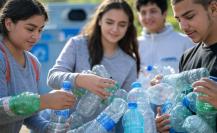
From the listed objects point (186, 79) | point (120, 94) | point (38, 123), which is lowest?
point (38, 123)

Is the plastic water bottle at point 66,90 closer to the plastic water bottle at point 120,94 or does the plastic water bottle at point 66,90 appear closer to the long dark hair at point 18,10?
the plastic water bottle at point 120,94

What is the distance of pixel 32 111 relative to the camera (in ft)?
9.11

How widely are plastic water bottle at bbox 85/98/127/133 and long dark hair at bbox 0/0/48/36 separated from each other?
2.46 feet

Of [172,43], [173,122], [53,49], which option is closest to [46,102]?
[173,122]

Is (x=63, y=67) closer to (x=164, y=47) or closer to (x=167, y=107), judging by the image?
(x=167, y=107)

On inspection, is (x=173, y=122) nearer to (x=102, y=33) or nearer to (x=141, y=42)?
(x=102, y=33)

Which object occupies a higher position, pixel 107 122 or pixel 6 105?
pixel 6 105

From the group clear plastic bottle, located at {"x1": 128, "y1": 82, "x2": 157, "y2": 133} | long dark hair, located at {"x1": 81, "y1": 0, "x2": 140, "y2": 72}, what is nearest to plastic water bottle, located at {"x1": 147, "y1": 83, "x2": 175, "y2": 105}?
clear plastic bottle, located at {"x1": 128, "y1": 82, "x2": 157, "y2": 133}

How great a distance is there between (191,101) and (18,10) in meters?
1.19

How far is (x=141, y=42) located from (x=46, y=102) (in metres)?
2.68

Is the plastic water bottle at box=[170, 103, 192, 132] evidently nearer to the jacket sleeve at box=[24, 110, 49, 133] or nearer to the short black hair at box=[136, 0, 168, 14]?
the jacket sleeve at box=[24, 110, 49, 133]

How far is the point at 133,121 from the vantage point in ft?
9.36

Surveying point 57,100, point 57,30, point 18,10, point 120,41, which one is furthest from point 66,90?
point 57,30

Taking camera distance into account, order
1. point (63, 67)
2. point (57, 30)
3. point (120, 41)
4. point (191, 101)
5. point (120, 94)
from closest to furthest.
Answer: point (191, 101) < point (120, 94) < point (63, 67) < point (120, 41) < point (57, 30)
